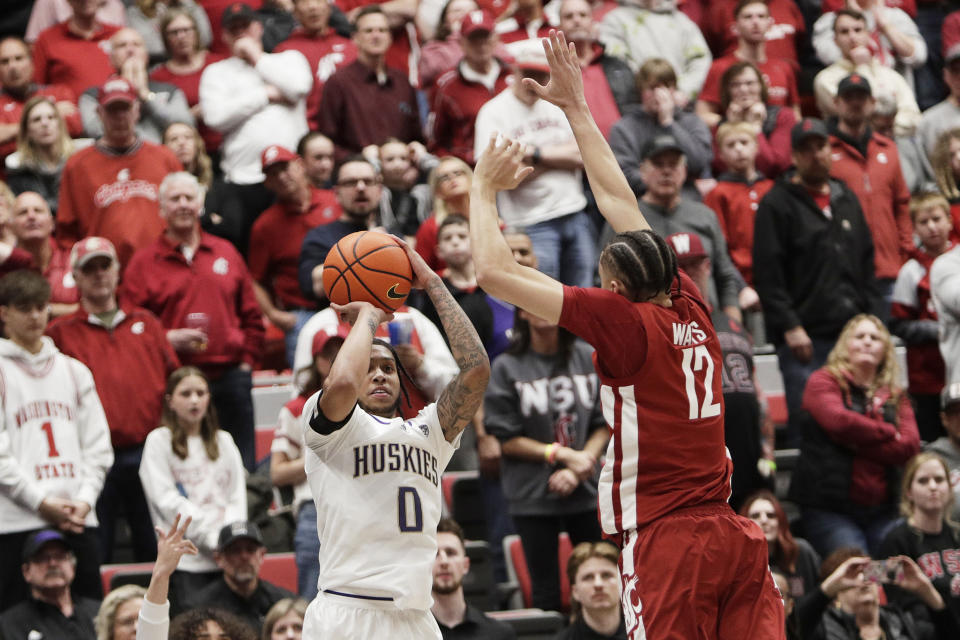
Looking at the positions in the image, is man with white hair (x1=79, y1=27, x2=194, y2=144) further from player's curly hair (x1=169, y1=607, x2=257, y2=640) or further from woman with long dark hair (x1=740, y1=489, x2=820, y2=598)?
woman with long dark hair (x1=740, y1=489, x2=820, y2=598)

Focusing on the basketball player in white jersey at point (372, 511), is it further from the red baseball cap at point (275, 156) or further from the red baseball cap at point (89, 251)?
the red baseball cap at point (275, 156)

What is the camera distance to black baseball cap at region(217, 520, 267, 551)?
336 inches

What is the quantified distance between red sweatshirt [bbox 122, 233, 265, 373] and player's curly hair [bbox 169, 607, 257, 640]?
262 centimetres

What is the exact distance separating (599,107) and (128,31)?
392cm

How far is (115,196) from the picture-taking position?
1089 cm

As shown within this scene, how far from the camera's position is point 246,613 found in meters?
8.59

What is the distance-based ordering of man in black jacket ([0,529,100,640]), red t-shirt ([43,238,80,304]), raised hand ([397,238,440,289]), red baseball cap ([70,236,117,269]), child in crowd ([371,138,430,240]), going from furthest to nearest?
1. child in crowd ([371,138,430,240])
2. red t-shirt ([43,238,80,304])
3. red baseball cap ([70,236,117,269])
4. man in black jacket ([0,529,100,640])
5. raised hand ([397,238,440,289])

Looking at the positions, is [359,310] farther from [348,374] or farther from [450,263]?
[450,263]

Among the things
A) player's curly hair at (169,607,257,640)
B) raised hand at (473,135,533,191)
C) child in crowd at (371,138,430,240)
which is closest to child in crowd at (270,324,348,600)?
player's curly hair at (169,607,257,640)

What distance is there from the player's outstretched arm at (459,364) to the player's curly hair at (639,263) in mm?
635

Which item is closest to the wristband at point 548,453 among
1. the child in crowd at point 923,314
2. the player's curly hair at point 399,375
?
the player's curly hair at point 399,375

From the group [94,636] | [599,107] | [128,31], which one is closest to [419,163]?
[599,107]

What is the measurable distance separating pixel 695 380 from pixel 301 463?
3.77 meters

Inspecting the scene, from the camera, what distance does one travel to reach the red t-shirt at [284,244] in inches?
443
